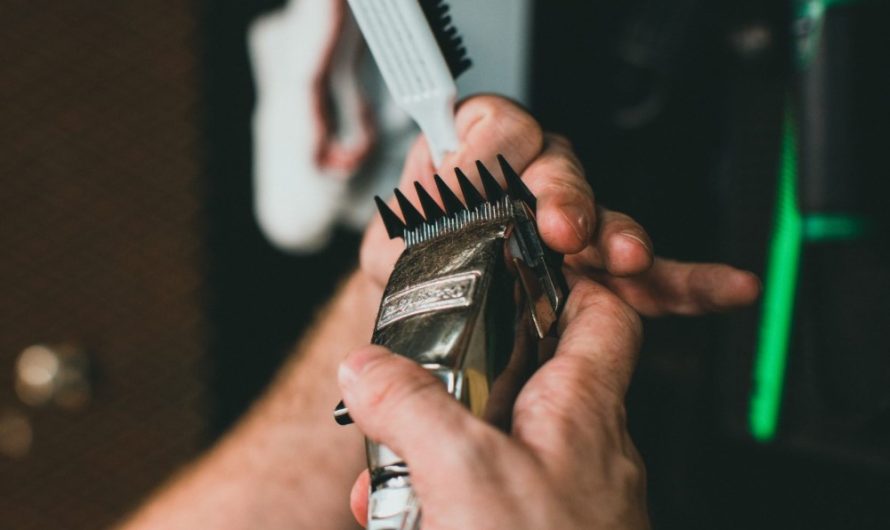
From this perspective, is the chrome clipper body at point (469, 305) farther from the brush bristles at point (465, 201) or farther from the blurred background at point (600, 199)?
the blurred background at point (600, 199)

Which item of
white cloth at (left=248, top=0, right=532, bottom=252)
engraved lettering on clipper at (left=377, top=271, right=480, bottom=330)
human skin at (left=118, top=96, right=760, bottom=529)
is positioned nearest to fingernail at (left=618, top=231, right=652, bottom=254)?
human skin at (left=118, top=96, right=760, bottom=529)

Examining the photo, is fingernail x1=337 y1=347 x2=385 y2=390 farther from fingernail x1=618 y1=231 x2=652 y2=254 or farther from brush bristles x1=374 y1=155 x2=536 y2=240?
fingernail x1=618 y1=231 x2=652 y2=254

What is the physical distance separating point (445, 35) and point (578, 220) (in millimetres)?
236

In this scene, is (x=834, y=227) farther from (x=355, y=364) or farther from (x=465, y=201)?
(x=355, y=364)

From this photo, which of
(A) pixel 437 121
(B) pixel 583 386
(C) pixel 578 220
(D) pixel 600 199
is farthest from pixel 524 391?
(D) pixel 600 199

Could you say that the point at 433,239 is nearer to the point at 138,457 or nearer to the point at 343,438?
the point at 343,438

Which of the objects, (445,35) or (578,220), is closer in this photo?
(578,220)

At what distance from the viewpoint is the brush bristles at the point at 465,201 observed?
51cm

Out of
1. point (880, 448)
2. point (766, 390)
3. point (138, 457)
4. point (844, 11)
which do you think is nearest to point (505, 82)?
point (844, 11)

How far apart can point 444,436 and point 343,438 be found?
0.62 meters

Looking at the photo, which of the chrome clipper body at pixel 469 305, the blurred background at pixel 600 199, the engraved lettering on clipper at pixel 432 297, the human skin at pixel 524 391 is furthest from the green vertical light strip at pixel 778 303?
the engraved lettering on clipper at pixel 432 297

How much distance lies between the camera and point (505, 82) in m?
1.13

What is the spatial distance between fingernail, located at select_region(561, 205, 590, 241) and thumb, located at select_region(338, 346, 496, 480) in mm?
176

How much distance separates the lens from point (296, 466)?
97 cm
